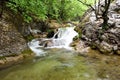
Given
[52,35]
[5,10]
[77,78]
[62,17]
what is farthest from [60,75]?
[62,17]

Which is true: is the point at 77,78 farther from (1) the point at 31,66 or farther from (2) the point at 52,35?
(2) the point at 52,35

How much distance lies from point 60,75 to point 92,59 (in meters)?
4.34

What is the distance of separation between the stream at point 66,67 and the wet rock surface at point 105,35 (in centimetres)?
82

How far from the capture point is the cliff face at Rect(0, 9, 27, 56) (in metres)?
13.3

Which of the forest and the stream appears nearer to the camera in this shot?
the stream

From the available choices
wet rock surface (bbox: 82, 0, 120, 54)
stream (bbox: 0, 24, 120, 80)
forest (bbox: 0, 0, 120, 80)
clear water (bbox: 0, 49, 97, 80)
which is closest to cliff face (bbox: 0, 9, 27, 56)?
forest (bbox: 0, 0, 120, 80)

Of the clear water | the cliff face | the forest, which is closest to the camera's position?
the clear water

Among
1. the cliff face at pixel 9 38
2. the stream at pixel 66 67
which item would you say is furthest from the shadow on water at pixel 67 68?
the cliff face at pixel 9 38

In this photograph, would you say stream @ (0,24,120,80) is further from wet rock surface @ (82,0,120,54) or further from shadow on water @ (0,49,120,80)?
wet rock surface @ (82,0,120,54)

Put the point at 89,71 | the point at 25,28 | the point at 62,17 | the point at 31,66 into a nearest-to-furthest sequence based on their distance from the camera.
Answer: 1. the point at 89,71
2. the point at 31,66
3. the point at 25,28
4. the point at 62,17

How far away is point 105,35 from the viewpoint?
1706 cm

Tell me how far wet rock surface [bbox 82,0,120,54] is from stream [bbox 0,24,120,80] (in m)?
0.82

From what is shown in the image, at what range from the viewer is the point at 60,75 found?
35.0 ft

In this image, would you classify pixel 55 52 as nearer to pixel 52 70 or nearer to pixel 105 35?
pixel 105 35
